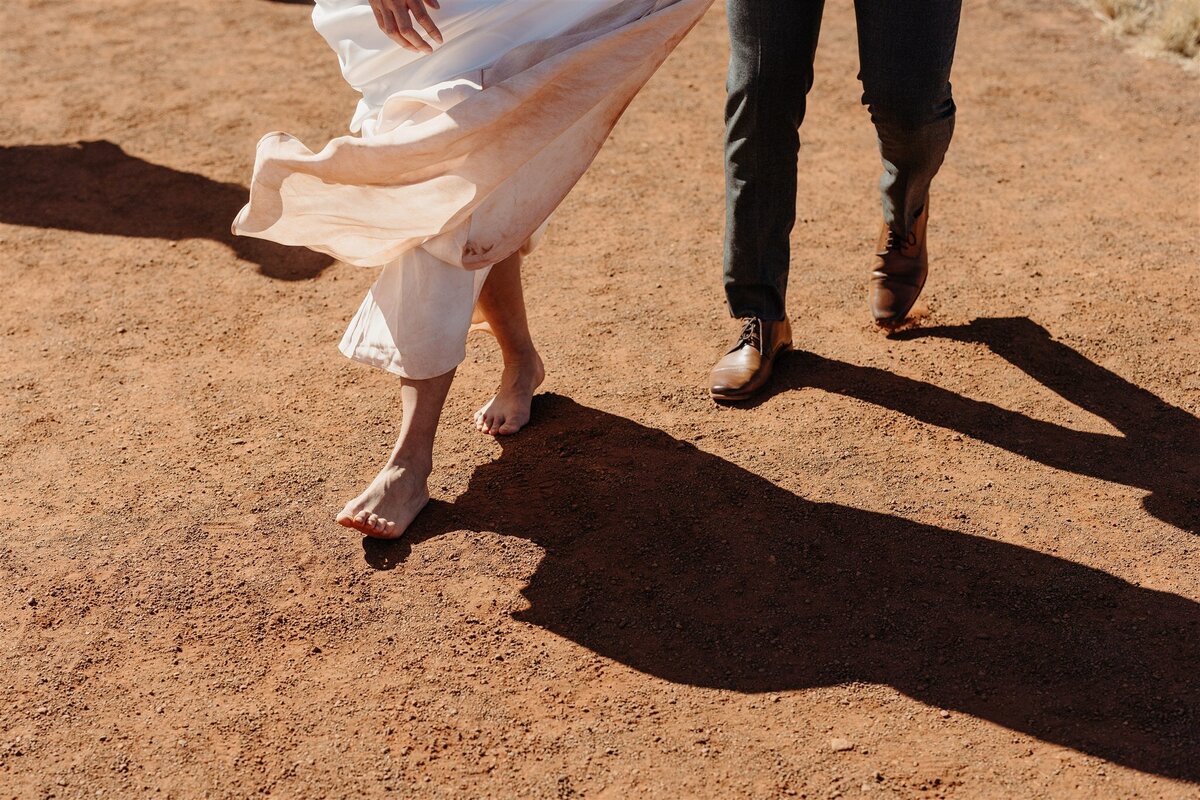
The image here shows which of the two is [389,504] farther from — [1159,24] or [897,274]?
[1159,24]

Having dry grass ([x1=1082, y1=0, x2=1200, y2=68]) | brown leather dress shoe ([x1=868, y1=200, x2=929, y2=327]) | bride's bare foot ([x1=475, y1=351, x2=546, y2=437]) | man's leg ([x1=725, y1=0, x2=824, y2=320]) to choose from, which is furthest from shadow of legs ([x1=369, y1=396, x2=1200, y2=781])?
dry grass ([x1=1082, y1=0, x2=1200, y2=68])

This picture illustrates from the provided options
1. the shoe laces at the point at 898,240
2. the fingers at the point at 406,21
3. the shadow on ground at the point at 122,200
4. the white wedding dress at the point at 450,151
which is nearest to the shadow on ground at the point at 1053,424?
the shoe laces at the point at 898,240

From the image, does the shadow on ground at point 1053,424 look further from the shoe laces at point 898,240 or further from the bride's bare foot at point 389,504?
the bride's bare foot at point 389,504

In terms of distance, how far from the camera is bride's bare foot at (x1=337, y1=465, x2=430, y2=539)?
3021 mm

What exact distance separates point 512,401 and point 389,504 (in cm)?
59

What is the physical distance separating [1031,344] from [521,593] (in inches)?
76.5

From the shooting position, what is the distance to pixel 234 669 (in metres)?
2.73

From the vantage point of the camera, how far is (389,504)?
10.1 ft

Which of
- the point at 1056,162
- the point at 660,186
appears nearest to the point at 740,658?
the point at 660,186

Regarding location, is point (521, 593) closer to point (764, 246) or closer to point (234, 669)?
point (234, 669)

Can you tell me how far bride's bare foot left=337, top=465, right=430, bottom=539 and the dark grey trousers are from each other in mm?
1102

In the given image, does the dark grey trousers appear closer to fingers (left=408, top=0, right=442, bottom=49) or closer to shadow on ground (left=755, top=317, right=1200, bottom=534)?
shadow on ground (left=755, top=317, right=1200, bottom=534)

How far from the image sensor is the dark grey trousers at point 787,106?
3.21 m

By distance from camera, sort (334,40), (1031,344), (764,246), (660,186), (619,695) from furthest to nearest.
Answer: (660,186), (1031,344), (764,246), (334,40), (619,695)
